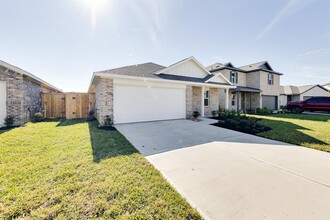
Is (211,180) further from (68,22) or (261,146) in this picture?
(68,22)

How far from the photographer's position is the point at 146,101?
940 cm

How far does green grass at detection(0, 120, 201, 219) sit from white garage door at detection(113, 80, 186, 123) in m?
4.48

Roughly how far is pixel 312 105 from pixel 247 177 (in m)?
20.2

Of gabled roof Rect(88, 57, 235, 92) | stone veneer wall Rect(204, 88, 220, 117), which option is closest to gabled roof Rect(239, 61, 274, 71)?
gabled roof Rect(88, 57, 235, 92)

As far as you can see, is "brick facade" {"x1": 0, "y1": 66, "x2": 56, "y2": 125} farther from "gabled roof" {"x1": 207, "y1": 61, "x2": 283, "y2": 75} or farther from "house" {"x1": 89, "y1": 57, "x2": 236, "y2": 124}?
"gabled roof" {"x1": 207, "y1": 61, "x2": 283, "y2": 75}

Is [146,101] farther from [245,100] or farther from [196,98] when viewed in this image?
[245,100]

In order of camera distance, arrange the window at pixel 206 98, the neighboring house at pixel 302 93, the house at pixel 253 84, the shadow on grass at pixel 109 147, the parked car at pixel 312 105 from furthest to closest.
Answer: the neighboring house at pixel 302 93
the house at pixel 253 84
the parked car at pixel 312 105
the window at pixel 206 98
the shadow on grass at pixel 109 147

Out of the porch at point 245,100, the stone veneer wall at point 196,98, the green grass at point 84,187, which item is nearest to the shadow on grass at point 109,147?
the green grass at point 84,187

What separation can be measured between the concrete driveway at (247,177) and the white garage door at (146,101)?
12.7 ft

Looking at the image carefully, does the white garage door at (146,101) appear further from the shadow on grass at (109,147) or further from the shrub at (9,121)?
the shrub at (9,121)

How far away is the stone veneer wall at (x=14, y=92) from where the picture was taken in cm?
819

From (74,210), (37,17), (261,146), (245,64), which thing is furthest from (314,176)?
(245,64)

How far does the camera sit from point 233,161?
374cm

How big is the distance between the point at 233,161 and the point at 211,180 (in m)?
1.22
